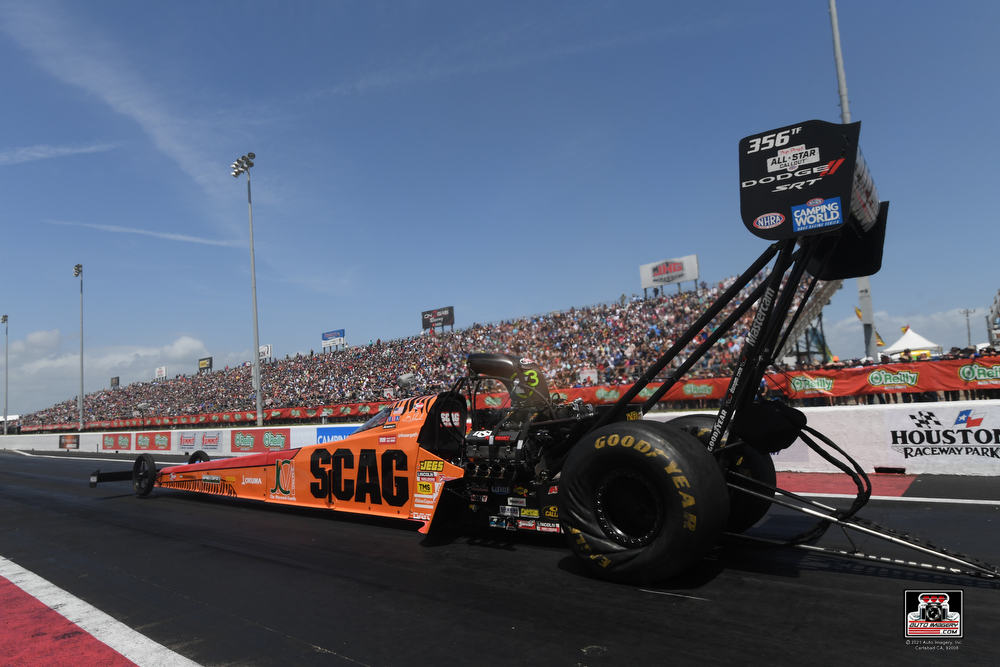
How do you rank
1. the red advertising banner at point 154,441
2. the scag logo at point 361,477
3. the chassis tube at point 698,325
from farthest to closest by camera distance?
1. the red advertising banner at point 154,441
2. the scag logo at point 361,477
3. the chassis tube at point 698,325

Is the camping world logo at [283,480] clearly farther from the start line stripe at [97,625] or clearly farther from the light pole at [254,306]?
the light pole at [254,306]

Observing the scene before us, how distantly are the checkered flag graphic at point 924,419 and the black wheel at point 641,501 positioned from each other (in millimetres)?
7775

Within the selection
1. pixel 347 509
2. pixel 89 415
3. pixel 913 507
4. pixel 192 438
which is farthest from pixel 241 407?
pixel 913 507

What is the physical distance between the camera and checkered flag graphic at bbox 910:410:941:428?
988cm

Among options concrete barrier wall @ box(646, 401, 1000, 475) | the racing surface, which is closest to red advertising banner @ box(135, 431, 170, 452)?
the racing surface

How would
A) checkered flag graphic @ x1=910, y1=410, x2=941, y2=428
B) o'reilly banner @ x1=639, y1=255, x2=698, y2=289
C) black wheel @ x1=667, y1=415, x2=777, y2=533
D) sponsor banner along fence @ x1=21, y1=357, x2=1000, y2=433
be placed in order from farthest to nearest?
o'reilly banner @ x1=639, y1=255, x2=698, y2=289 → sponsor banner along fence @ x1=21, y1=357, x2=1000, y2=433 → checkered flag graphic @ x1=910, y1=410, x2=941, y2=428 → black wheel @ x1=667, y1=415, x2=777, y2=533

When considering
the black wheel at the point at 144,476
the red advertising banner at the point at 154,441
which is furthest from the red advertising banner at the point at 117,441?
the black wheel at the point at 144,476

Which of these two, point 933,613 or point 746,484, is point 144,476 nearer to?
point 746,484

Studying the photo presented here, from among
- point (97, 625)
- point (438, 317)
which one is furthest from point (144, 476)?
point (438, 317)

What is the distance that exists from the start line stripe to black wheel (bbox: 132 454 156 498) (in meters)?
4.73

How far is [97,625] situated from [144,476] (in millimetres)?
7366

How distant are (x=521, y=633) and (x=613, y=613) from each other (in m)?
0.70

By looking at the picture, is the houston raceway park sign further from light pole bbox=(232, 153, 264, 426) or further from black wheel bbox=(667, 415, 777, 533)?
light pole bbox=(232, 153, 264, 426)

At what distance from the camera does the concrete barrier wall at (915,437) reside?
9.45 metres
